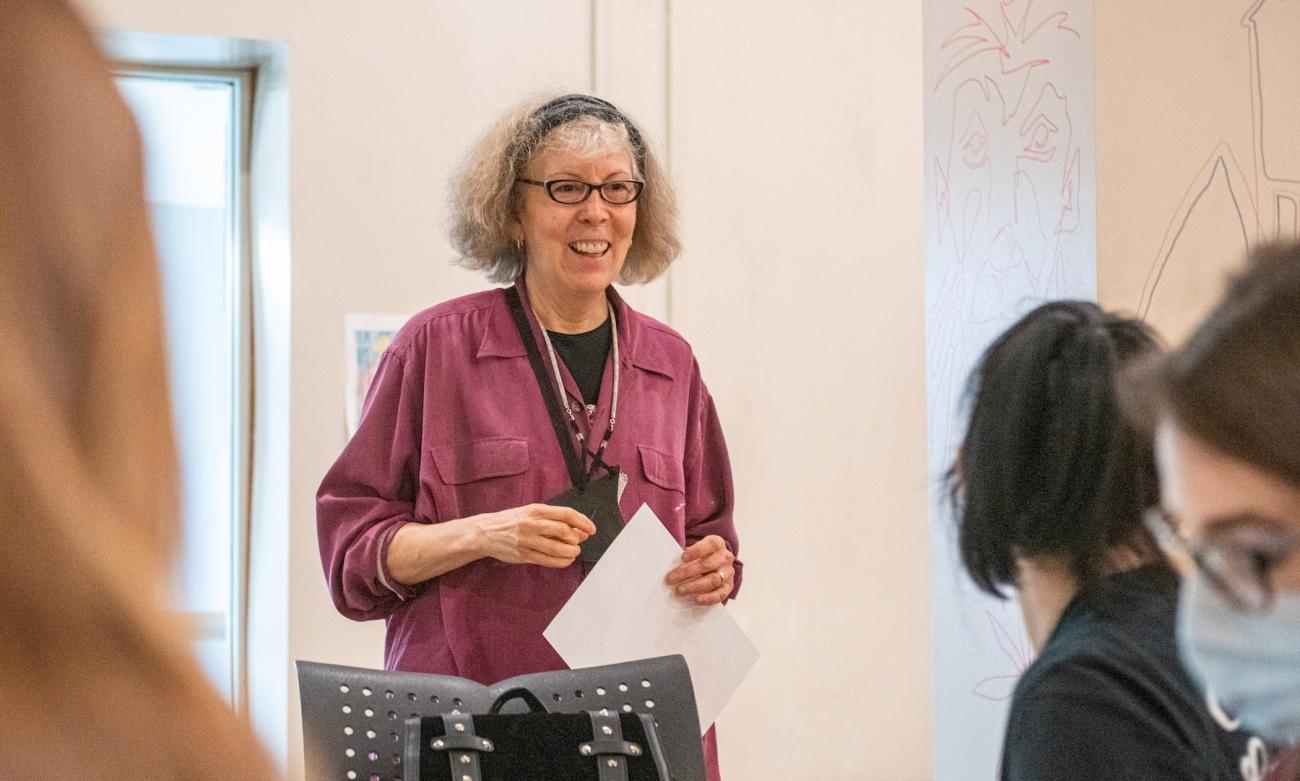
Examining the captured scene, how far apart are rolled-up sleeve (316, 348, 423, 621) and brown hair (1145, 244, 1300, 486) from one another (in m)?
1.62

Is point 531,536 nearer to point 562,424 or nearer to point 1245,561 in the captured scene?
point 562,424

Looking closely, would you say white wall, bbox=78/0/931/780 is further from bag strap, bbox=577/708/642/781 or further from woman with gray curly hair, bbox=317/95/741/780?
bag strap, bbox=577/708/642/781

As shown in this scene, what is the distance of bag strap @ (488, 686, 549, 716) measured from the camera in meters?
2.06

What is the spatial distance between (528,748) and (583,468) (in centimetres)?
70

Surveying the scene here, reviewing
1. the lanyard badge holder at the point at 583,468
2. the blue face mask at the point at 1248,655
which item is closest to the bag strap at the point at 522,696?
the lanyard badge holder at the point at 583,468

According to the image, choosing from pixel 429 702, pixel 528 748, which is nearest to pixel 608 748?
pixel 528 748

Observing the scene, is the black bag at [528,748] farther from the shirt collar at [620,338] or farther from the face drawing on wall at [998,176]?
the face drawing on wall at [998,176]

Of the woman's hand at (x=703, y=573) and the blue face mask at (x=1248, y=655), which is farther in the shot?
the woman's hand at (x=703, y=573)

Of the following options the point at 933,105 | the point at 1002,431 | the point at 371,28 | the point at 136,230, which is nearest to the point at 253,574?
the point at 371,28

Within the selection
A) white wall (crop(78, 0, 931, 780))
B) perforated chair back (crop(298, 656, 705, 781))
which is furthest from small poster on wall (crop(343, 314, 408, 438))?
perforated chair back (crop(298, 656, 705, 781))

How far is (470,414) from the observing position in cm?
258

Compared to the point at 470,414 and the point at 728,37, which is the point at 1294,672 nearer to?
the point at 470,414

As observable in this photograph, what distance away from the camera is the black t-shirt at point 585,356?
8.80 ft

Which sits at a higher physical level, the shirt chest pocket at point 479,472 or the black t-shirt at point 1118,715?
the shirt chest pocket at point 479,472
